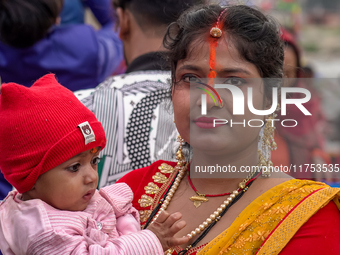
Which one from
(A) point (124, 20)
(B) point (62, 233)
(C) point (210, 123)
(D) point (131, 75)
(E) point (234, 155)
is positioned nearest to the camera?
(B) point (62, 233)

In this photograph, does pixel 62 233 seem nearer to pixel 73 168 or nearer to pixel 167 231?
pixel 73 168

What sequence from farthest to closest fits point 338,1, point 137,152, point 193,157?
1. point 338,1
2. point 137,152
3. point 193,157

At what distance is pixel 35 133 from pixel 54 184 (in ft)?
0.65

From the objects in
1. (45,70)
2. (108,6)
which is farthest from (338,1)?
(45,70)

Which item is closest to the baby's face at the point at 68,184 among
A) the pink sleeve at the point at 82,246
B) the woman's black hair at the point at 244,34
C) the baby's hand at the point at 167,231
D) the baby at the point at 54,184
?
the baby at the point at 54,184

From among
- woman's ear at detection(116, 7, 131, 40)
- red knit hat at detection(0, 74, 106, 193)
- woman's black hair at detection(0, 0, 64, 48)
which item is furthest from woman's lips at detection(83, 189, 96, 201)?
woman's black hair at detection(0, 0, 64, 48)

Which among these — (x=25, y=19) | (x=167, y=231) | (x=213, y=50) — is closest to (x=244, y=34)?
(x=213, y=50)

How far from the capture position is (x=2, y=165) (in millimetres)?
1652

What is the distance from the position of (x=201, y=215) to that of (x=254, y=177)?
262mm

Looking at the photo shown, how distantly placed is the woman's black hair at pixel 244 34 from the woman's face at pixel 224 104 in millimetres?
37

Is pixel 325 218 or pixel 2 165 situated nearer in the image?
pixel 325 218

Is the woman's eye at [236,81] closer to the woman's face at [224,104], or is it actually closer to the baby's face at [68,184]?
the woman's face at [224,104]

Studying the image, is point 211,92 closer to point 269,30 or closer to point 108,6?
point 269,30

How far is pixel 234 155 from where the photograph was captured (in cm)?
174
